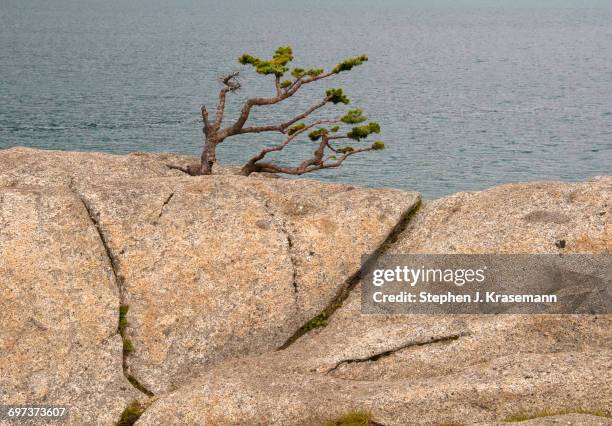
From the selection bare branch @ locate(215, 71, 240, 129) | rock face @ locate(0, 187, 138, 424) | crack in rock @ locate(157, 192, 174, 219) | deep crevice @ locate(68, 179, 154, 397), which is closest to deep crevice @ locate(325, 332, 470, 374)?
deep crevice @ locate(68, 179, 154, 397)

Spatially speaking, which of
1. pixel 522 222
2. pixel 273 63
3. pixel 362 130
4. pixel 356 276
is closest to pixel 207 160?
pixel 273 63

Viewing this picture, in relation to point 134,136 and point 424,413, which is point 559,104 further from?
point 424,413

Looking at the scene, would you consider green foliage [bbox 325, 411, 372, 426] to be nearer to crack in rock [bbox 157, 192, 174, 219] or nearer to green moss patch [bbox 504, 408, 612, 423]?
green moss patch [bbox 504, 408, 612, 423]

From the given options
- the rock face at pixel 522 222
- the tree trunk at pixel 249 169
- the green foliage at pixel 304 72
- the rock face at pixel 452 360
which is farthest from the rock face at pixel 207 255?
the green foliage at pixel 304 72

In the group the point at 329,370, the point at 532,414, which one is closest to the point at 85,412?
the point at 329,370

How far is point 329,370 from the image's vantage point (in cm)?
2084

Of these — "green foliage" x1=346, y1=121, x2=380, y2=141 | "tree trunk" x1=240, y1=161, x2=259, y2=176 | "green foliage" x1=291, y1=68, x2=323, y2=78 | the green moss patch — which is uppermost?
"green foliage" x1=291, y1=68, x2=323, y2=78

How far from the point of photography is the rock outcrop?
750 inches

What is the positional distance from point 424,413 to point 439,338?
331 centimetres

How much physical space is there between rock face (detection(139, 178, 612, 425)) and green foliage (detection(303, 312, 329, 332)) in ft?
0.77

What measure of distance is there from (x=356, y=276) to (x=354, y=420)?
22.3 feet

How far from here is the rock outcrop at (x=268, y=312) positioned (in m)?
19.0

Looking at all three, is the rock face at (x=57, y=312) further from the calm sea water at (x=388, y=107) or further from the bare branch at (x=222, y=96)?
the calm sea water at (x=388, y=107)

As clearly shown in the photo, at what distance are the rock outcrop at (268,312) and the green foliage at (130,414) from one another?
0.21 meters
